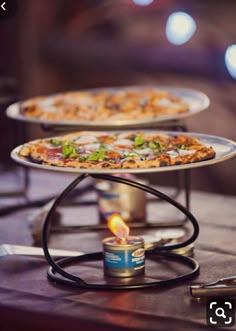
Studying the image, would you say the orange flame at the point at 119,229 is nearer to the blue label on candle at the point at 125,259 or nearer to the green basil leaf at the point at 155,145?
the blue label on candle at the point at 125,259

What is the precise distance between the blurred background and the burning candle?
1.49m

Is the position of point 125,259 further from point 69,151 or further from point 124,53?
point 124,53

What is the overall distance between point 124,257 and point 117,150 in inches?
9.7

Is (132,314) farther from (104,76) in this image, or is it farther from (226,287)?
(104,76)

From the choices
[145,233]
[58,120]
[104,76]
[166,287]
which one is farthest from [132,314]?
[104,76]

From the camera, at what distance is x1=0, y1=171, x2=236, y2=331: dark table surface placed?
148cm

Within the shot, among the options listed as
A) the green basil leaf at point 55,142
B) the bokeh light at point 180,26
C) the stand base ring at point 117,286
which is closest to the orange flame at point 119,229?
the stand base ring at point 117,286

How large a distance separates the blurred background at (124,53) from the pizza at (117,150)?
1205 millimetres

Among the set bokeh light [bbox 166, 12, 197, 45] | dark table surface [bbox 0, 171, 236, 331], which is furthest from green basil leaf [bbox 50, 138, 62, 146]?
bokeh light [bbox 166, 12, 197, 45]

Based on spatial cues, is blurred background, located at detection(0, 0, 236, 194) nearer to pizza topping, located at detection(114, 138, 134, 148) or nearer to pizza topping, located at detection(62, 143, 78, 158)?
pizza topping, located at detection(114, 138, 134, 148)

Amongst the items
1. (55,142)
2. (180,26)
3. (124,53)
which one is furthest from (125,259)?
(124,53)

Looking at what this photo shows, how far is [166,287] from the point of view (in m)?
1.66

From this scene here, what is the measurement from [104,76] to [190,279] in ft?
7.25

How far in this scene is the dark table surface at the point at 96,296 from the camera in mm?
1484
